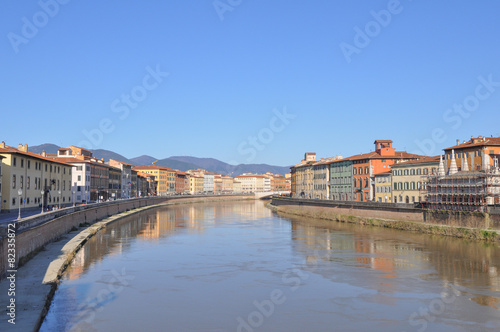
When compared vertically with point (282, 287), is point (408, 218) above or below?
above

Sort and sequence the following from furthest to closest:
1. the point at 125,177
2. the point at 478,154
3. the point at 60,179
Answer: the point at 125,177 < the point at 60,179 < the point at 478,154

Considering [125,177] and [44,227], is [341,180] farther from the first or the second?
[44,227]

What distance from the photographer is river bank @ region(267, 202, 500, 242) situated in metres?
44.9

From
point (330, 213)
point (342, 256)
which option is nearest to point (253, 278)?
point (342, 256)

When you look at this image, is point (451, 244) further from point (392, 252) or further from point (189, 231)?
point (189, 231)

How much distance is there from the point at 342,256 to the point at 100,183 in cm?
7801

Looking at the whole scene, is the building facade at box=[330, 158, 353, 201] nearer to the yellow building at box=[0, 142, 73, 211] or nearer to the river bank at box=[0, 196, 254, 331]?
the yellow building at box=[0, 142, 73, 211]

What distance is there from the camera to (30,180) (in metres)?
59.4

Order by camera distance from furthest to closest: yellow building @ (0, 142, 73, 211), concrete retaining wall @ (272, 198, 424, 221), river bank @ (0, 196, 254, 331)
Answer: concrete retaining wall @ (272, 198, 424, 221)
yellow building @ (0, 142, 73, 211)
river bank @ (0, 196, 254, 331)

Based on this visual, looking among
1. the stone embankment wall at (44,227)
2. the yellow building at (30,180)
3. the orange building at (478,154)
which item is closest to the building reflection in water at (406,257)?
the orange building at (478,154)

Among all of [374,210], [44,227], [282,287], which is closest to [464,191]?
[374,210]

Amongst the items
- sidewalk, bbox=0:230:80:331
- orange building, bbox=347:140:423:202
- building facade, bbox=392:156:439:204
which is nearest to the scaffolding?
building facade, bbox=392:156:439:204

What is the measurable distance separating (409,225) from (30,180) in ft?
149

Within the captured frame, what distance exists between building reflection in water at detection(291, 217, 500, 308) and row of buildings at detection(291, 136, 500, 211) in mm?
6837
